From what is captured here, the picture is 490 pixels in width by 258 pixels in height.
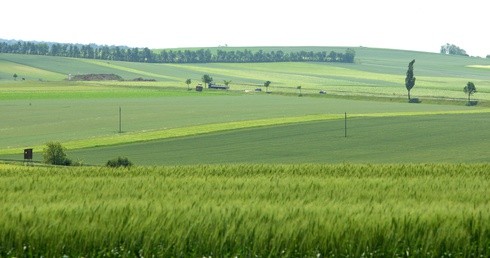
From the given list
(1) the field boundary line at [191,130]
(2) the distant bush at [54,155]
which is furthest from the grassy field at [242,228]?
(1) the field boundary line at [191,130]

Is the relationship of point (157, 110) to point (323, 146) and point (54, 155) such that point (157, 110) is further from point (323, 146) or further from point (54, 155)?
point (54, 155)

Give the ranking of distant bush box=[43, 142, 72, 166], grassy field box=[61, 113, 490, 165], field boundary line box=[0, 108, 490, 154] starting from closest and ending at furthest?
distant bush box=[43, 142, 72, 166], grassy field box=[61, 113, 490, 165], field boundary line box=[0, 108, 490, 154]

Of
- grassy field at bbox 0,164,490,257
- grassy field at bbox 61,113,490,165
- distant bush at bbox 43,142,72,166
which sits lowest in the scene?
grassy field at bbox 61,113,490,165

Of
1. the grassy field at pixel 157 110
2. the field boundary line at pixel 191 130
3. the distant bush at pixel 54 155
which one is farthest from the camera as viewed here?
the grassy field at pixel 157 110

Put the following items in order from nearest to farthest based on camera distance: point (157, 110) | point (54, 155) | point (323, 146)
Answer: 1. point (54, 155)
2. point (323, 146)
3. point (157, 110)

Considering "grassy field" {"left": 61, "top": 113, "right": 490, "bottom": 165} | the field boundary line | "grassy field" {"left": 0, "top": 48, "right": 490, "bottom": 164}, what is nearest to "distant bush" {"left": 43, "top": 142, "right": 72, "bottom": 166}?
"grassy field" {"left": 61, "top": 113, "right": 490, "bottom": 165}

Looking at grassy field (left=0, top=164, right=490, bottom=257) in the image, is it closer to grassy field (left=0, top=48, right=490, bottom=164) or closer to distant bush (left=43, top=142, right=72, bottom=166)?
distant bush (left=43, top=142, right=72, bottom=166)

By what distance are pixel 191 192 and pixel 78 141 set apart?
55.8 metres

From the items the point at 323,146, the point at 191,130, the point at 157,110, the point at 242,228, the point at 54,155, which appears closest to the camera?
the point at 242,228

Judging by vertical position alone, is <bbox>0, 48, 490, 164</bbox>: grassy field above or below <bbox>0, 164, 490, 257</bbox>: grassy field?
below

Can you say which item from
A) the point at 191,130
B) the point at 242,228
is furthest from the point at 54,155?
the point at 242,228

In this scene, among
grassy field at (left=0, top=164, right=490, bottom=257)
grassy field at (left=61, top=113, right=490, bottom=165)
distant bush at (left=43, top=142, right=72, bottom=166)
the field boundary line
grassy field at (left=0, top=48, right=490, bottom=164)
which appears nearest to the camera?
grassy field at (left=0, top=164, right=490, bottom=257)

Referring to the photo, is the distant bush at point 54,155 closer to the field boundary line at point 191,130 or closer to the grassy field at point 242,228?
the field boundary line at point 191,130

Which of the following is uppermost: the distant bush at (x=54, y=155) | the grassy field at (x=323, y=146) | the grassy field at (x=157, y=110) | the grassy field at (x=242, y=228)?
the grassy field at (x=242, y=228)
